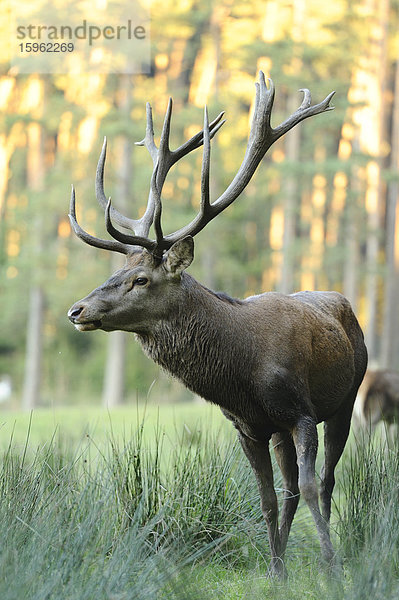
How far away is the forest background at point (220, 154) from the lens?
72.9ft

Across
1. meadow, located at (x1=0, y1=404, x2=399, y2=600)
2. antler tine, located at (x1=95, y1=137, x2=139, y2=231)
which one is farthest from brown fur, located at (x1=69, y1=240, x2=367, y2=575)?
antler tine, located at (x1=95, y1=137, x2=139, y2=231)

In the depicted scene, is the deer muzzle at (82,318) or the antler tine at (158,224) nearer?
the deer muzzle at (82,318)

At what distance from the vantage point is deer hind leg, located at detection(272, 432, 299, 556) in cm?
593

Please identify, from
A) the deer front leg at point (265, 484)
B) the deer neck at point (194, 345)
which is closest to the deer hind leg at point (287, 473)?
the deer front leg at point (265, 484)

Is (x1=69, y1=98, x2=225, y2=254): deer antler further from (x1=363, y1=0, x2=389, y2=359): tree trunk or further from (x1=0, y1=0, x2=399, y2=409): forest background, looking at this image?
(x1=363, y1=0, x2=389, y2=359): tree trunk

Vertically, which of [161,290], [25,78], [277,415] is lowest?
[277,415]

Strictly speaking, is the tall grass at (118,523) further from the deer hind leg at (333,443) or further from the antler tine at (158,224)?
the antler tine at (158,224)

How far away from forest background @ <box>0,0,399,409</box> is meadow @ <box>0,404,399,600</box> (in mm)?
13345

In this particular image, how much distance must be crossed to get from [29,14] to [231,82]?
8388 mm

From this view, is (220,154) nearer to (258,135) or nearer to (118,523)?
(258,135)

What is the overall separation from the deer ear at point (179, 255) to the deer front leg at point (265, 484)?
1152 mm

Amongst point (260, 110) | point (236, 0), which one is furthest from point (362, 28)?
point (260, 110)

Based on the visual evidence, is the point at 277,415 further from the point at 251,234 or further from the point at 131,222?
the point at 251,234

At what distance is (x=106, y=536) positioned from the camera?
476 cm
